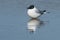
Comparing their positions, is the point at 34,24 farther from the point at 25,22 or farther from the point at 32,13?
the point at 32,13

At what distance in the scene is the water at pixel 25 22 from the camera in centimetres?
1097

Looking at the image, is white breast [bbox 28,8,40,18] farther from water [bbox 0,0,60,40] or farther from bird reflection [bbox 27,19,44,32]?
bird reflection [bbox 27,19,44,32]

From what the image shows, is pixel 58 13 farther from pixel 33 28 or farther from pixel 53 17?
pixel 33 28

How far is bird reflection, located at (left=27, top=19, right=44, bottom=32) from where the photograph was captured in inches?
465

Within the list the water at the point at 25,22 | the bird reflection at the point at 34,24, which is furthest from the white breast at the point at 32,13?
the bird reflection at the point at 34,24

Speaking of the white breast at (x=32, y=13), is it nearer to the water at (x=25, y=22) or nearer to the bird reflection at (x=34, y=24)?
the water at (x=25, y=22)

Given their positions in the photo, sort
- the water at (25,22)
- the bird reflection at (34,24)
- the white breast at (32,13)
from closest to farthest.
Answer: the water at (25,22), the bird reflection at (34,24), the white breast at (32,13)

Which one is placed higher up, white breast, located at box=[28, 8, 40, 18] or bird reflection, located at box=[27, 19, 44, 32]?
white breast, located at box=[28, 8, 40, 18]

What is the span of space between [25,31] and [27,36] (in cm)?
55

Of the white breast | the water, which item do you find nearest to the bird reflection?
the water

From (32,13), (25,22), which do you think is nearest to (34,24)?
(25,22)

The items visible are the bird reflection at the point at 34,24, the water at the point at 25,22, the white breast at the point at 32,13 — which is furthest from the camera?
the white breast at the point at 32,13

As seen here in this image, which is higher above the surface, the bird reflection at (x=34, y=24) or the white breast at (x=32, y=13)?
the white breast at (x=32, y=13)

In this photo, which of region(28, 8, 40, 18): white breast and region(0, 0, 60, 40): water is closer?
region(0, 0, 60, 40): water
